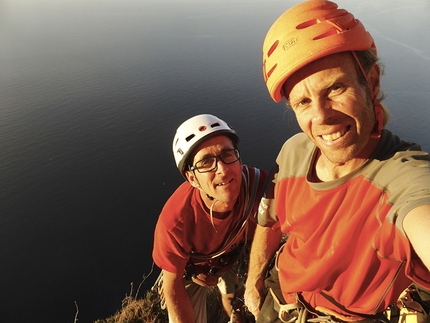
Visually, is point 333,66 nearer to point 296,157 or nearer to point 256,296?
point 296,157

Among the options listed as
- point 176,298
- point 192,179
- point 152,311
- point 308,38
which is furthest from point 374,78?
point 152,311

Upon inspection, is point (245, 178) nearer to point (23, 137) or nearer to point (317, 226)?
point (317, 226)

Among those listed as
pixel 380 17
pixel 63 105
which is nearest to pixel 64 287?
pixel 63 105

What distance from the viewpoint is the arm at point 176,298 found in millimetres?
3984

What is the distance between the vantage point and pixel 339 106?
205cm

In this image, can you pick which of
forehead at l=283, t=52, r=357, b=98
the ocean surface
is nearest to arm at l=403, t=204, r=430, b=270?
forehead at l=283, t=52, r=357, b=98

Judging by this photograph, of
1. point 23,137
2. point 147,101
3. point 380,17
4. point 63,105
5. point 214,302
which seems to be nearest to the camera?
point 214,302

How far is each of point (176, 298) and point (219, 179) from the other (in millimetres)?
1789

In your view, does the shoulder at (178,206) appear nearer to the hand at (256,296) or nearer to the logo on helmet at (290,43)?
the hand at (256,296)

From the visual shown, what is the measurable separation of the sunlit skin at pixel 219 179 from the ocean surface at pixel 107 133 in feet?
52.4

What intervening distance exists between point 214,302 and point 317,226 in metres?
5.41

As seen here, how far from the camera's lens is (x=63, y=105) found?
41812mm

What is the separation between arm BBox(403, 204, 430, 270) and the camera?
66.1 inches

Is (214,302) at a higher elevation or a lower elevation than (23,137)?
lower
